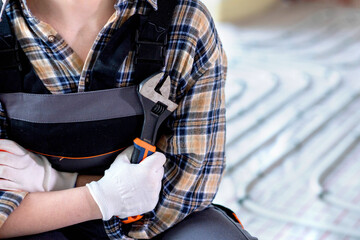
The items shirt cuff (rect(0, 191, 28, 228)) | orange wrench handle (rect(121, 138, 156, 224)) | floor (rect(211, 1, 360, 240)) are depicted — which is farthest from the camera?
floor (rect(211, 1, 360, 240))

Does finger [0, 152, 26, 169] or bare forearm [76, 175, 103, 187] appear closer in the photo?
finger [0, 152, 26, 169]

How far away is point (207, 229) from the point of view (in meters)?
1.17

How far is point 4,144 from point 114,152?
0.76 feet

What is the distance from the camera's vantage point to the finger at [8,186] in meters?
1.06

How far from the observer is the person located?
1.08 m

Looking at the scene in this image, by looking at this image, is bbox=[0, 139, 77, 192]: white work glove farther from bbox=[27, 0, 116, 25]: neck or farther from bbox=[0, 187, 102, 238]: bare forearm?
bbox=[27, 0, 116, 25]: neck

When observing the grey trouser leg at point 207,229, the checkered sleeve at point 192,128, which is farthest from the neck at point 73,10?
the grey trouser leg at point 207,229

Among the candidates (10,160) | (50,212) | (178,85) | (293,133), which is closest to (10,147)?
(10,160)

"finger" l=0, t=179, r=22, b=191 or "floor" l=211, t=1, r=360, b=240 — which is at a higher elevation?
"finger" l=0, t=179, r=22, b=191

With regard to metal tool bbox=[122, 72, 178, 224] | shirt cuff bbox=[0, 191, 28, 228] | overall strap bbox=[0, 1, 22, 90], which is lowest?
shirt cuff bbox=[0, 191, 28, 228]

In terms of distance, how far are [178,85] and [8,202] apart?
43cm

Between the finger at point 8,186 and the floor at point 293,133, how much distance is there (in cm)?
127

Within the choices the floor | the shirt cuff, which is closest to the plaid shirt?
the shirt cuff

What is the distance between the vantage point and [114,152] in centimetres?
117
